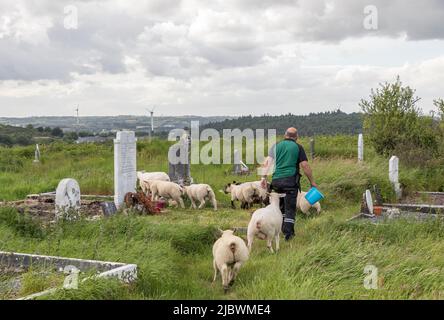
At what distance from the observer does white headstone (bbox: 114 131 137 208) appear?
47.8 feet

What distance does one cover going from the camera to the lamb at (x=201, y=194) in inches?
592

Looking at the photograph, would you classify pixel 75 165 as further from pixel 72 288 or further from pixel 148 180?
pixel 72 288

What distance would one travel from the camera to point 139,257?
307 inches

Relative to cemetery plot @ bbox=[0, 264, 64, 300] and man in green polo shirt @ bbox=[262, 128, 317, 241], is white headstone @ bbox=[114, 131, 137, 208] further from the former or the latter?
cemetery plot @ bbox=[0, 264, 64, 300]

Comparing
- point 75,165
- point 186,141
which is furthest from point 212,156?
point 186,141

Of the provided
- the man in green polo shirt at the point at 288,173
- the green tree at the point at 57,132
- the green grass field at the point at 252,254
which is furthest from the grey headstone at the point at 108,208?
the green tree at the point at 57,132

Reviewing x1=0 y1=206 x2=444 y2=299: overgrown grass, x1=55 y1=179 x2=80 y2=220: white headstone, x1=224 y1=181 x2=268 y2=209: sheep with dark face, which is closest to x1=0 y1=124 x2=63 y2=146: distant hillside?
x1=224 y1=181 x2=268 y2=209: sheep with dark face

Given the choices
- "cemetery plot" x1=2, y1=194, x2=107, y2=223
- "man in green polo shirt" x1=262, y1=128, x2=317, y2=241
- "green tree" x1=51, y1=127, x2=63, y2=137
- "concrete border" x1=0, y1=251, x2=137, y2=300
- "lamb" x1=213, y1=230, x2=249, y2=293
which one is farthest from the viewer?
"green tree" x1=51, y1=127, x2=63, y2=137

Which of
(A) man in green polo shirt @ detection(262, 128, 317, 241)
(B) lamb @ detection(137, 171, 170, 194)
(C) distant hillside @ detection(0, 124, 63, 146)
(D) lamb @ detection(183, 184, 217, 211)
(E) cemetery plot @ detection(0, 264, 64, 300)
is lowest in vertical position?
(E) cemetery plot @ detection(0, 264, 64, 300)

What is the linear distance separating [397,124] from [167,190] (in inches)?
463

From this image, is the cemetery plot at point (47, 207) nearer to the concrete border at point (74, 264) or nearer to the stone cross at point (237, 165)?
the concrete border at point (74, 264)

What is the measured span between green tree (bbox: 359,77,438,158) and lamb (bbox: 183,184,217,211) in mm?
10507

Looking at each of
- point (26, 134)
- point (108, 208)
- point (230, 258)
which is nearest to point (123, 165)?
point (108, 208)
